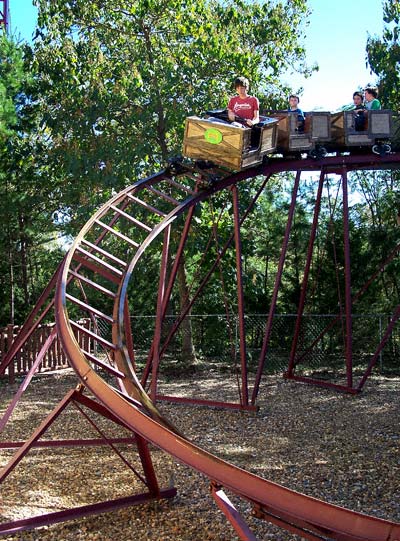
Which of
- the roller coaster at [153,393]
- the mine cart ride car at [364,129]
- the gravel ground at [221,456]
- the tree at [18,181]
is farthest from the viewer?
the tree at [18,181]

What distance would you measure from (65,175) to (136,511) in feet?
39.9

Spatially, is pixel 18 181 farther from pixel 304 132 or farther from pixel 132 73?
pixel 304 132

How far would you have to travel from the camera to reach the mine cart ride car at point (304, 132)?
11797 mm

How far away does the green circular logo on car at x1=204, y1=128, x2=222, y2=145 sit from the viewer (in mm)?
10227

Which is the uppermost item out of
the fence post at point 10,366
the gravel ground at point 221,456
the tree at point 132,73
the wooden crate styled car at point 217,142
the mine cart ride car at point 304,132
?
the tree at point 132,73

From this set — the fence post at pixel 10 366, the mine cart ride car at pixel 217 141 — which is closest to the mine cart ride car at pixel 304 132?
the mine cart ride car at pixel 217 141

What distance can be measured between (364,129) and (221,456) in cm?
580

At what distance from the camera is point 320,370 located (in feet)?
57.4

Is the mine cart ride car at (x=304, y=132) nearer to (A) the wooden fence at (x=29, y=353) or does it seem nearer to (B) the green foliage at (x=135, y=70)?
(B) the green foliage at (x=135, y=70)

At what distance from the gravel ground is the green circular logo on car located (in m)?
4.15

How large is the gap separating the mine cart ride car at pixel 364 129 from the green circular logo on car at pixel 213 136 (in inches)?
104

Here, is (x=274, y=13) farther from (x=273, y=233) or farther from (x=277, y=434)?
(x=277, y=434)

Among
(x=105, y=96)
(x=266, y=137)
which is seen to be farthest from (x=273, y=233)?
(x=266, y=137)

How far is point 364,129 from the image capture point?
1199 cm
